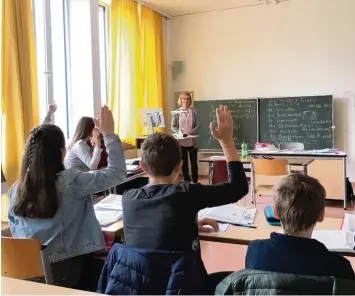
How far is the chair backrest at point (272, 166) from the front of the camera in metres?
4.52

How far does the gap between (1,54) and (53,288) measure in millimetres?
3666

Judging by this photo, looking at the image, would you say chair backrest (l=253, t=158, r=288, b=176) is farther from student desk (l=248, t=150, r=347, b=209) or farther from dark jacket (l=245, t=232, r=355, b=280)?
dark jacket (l=245, t=232, r=355, b=280)

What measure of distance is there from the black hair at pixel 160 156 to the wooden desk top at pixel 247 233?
40 cm

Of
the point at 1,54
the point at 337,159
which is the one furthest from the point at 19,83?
the point at 337,159

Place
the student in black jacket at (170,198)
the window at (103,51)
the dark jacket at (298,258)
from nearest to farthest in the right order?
the dark jacket at (298,258), the student in black jacket at (170,198), the window at (103,51)

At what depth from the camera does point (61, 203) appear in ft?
5.53

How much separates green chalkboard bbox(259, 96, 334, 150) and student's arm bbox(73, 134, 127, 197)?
527 centimetres

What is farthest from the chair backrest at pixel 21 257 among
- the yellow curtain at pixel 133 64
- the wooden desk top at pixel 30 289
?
the yellow curtain at pixel 133 64

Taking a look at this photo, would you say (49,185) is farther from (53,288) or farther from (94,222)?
(53,288)

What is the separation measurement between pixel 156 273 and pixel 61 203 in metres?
0.61

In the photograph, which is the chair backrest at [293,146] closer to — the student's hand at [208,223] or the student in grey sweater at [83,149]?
the student in grey sweater at [83,149]

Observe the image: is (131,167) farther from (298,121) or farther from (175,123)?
(298,121)

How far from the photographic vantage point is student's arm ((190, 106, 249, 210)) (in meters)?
1.43

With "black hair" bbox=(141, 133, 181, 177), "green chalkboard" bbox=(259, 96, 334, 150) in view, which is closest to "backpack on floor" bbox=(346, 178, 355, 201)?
"green chalkboard" bbox=(259, 96, 334, 150)
